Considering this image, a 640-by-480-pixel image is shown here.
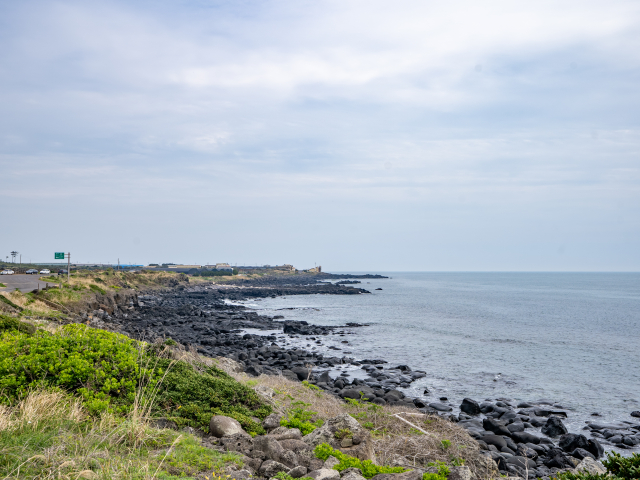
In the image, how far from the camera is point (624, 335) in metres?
39.0

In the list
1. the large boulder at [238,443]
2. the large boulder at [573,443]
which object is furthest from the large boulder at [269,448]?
the large boulder at [573,443]

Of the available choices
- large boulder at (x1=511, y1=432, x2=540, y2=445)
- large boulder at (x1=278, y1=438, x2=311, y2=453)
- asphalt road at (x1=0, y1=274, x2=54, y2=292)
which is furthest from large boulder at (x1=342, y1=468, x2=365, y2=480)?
asphalt road at (x1=0, y1=274, x2=54, y2=292)

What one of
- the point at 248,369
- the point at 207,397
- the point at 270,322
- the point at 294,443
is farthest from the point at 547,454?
the point at 270,322

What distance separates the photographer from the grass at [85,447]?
509cm

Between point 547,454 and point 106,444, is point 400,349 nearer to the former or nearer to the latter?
point 547,454

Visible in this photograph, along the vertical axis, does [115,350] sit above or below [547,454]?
above

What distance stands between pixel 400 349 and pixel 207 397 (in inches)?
925

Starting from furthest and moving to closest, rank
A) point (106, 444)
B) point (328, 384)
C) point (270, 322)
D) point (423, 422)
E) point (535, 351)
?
point (270, 322) < point (535, 351) < point (328, 384) < point (423, 422) < point (106, 444)

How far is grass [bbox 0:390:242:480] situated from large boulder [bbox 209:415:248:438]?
2.54 ft

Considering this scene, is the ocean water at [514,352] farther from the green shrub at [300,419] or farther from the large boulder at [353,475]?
the large boulder at [353,475]

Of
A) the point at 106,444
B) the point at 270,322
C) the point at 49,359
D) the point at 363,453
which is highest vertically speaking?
the point at 49,359

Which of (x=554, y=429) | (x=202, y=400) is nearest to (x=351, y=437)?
(x=202, y=400)

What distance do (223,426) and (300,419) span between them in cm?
241

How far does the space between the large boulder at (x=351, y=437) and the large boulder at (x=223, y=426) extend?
1.29 metres
